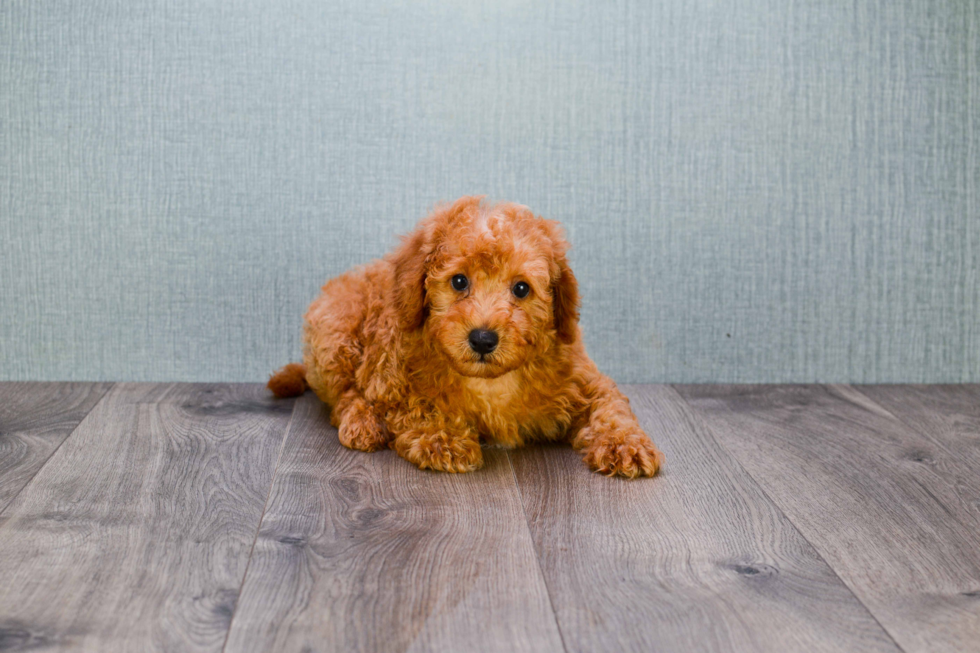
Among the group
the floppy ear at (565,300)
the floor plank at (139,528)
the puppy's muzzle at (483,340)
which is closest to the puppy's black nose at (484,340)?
the puppy's muzzle at (483,340)

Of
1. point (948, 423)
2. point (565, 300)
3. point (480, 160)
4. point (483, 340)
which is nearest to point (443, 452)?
point (483, 340)

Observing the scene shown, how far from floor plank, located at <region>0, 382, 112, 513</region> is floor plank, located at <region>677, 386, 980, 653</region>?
172 cm

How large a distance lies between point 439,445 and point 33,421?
3.90 feet

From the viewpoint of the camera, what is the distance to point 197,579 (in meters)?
1.61

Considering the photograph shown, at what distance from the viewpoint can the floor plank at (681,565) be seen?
1452 mm

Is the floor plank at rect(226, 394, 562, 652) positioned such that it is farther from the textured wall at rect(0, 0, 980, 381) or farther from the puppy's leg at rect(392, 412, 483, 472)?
the textured wall at rect(0, 0, 980, 381)

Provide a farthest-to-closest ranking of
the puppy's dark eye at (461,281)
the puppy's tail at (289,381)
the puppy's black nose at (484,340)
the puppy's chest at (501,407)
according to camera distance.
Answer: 1. the puppy's tail at (289,381)
2. the puppy's chest at (501,407)
3. the puppy's dark eye at (461,281)
4. the puppy's black nose at (484,340)

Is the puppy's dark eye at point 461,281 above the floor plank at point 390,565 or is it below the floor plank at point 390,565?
above

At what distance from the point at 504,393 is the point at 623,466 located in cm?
35

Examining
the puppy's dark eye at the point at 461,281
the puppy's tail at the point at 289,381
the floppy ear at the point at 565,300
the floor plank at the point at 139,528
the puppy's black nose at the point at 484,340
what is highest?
the puppy's dark eye at the point at 461,281

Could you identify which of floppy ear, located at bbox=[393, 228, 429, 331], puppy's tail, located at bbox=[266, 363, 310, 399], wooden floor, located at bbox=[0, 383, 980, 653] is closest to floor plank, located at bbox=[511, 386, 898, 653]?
wooden floor, located at bbox=[0, 383, 980, 653]

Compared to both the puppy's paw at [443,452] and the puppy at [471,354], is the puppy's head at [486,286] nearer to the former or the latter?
the puppy at [471,354]

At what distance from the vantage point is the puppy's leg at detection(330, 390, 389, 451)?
233cm

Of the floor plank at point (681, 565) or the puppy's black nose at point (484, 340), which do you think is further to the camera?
the puppy's black nose at point (484, 340)
